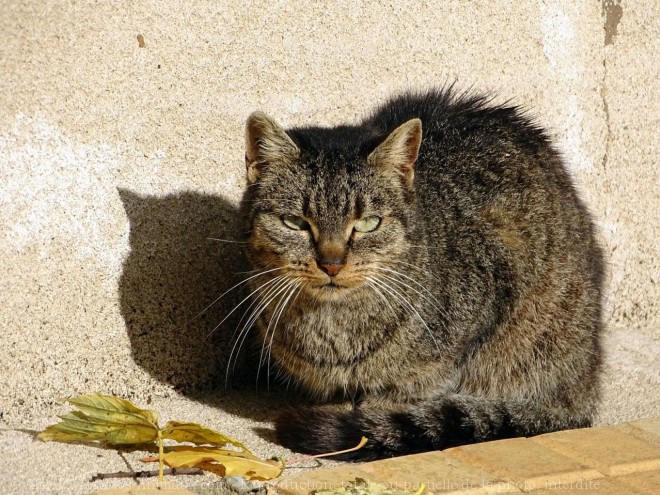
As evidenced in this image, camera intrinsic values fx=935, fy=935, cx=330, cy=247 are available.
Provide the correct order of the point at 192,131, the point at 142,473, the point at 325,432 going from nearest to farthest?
the point at 142,473 → the point at 325,432 → the point at 192,131

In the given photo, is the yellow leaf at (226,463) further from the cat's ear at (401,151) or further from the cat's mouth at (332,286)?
the cat's ear at (401,151)

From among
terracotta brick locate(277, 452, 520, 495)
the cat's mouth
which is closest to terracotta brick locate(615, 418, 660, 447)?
terracotta brick locate(277, 452, 520, 495)

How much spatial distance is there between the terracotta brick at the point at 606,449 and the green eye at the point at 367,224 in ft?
2.79

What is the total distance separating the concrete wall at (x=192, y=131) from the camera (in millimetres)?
3096

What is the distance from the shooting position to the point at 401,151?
3.12 meters

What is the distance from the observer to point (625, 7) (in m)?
4.18

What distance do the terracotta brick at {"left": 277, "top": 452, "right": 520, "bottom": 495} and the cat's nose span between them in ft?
2.02

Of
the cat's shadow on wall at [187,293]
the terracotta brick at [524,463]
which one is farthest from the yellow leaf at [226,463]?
the cat's shadow on wall at [187,293]

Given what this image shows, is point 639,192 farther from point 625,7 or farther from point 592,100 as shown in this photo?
point 625,7

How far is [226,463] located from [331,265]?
2.31 feet

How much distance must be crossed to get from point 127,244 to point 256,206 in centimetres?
53

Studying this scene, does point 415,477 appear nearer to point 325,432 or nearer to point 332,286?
point 325,432

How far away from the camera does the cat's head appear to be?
301 centimetres

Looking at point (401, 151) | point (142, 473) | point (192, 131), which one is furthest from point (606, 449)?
point (192, 131)
